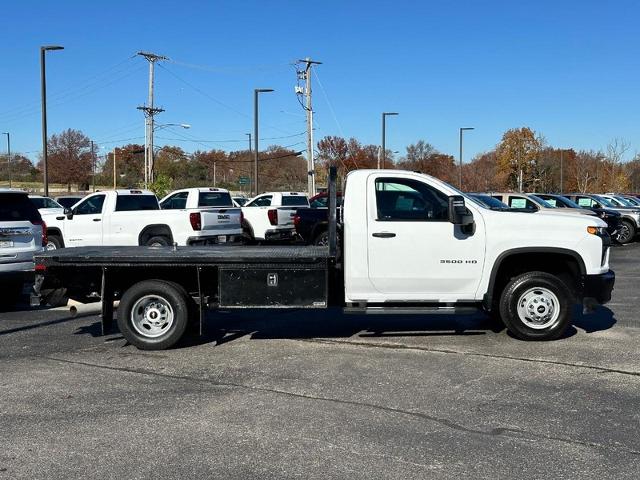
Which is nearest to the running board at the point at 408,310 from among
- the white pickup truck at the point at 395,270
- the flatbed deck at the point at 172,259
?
Result: the white pickup truck at the point at 395,270

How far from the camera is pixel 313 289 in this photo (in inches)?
303

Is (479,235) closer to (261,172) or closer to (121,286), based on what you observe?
(121,286)

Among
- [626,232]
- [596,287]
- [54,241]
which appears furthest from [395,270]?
[626,232]

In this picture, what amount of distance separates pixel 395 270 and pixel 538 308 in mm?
1762

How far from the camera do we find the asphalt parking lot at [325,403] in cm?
459

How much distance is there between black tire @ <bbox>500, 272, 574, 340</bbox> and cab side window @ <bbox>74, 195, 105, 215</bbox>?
11186 millimetres

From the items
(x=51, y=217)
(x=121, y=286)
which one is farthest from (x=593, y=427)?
(x=51, y=217)

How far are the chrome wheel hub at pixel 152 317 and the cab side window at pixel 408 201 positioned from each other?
2703 mm

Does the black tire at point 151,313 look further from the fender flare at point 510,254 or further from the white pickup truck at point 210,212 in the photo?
the white pickup truck at point 210,212

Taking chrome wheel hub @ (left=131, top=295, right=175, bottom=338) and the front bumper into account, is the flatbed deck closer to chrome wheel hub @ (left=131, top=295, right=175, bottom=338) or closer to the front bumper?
chrome wheel hub @ (left=131, top=295, right=175, bottom=338)

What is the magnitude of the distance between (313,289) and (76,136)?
7615 cm

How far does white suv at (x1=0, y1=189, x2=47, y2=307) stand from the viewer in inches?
397

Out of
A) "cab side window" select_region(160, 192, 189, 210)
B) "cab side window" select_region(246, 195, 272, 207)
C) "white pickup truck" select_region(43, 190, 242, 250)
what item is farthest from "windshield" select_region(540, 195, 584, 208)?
"cab side window" select_region(160, 192, 189, 210)

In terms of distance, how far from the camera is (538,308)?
8078 mm
